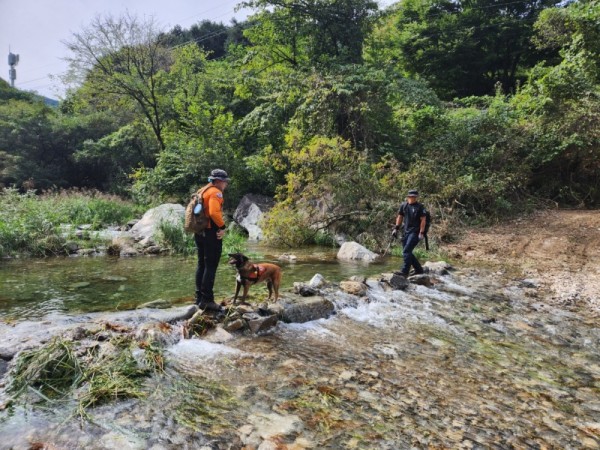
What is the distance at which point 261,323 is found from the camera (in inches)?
217

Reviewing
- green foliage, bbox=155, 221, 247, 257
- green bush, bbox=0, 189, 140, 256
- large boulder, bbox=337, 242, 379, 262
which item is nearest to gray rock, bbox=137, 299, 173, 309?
green foliage, bbox=155, 221, 247, 257

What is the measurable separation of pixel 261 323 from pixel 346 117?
1356 cm

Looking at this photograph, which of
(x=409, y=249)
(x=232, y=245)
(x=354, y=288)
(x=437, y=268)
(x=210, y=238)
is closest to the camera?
(x=210, y=238)

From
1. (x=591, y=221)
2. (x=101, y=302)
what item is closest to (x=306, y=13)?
(x=591, y=221)

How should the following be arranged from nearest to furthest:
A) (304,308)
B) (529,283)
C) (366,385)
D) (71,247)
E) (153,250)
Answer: (366,385)
(304,308)
(529,283)
(71,247)
(153,250)

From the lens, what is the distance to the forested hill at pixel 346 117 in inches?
567

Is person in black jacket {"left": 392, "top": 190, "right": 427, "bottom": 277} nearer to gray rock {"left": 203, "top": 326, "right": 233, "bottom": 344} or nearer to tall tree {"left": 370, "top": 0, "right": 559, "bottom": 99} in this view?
gray rock {"left": 203, "top": 326, "right": 233, "bottom": 344}

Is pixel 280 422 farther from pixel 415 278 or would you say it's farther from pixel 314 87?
pixel 314 87

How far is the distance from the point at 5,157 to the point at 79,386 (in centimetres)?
2897

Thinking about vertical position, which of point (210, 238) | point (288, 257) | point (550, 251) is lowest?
point (288, 257)

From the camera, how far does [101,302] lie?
22.7ft

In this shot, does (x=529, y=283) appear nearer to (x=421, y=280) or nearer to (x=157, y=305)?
(x=421, y=280)

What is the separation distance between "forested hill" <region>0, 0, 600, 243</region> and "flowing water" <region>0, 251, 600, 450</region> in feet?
24.4

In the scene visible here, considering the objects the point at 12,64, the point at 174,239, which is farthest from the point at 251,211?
the point at 12,64
